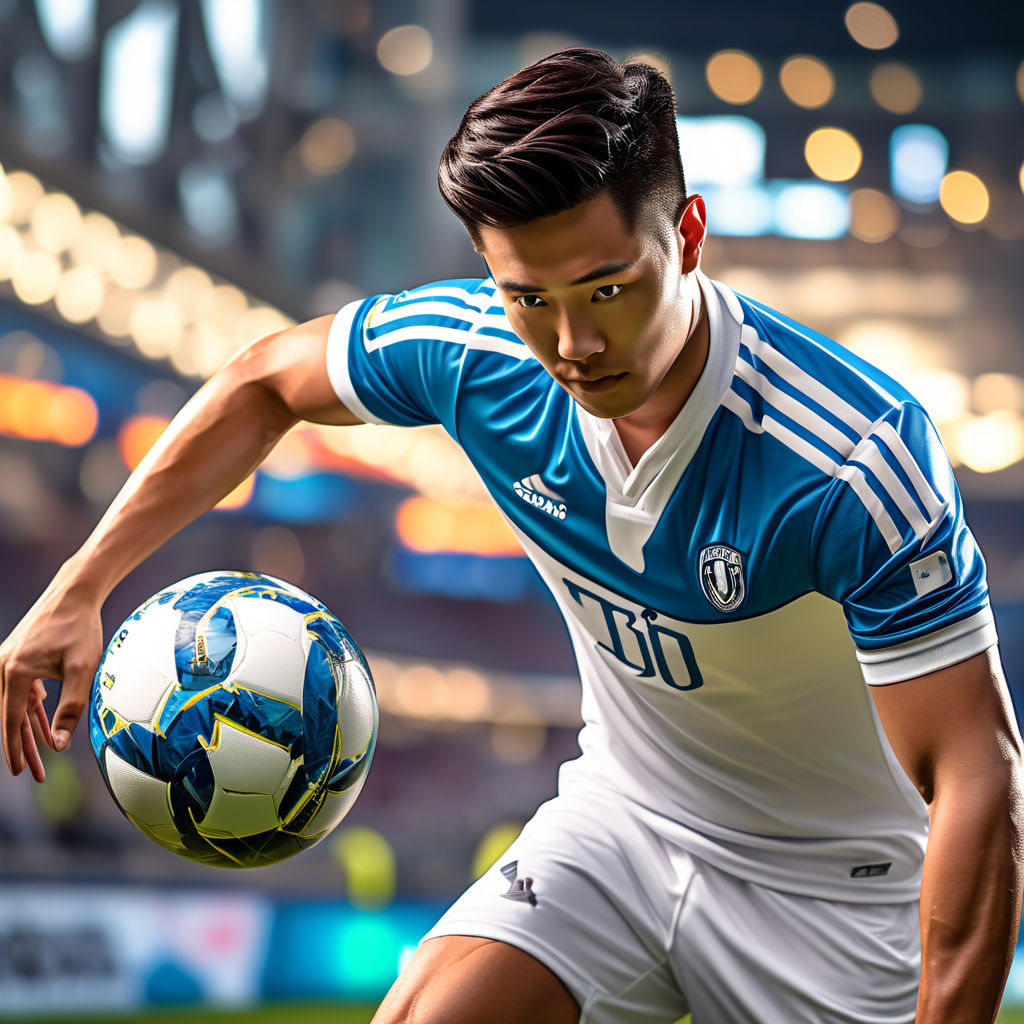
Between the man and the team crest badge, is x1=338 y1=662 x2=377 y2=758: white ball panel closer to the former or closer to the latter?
the man

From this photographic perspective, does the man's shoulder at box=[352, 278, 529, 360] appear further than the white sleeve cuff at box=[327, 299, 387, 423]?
No

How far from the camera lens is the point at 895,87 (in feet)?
93.6

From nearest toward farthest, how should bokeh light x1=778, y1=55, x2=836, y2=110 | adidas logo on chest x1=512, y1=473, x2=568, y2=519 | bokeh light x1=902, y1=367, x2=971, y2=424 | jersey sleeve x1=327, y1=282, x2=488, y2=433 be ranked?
1. adidas logo on chest x1=512, y1=473, x2=568, y2=519
2. jersey sleeve x1=327, y1=282, x2=488, y2=433
3. bokeh light x1=902, y1=367, x2=971, y2=424
4. bokeh light x1=778, y1=55, x2=836, y2=110

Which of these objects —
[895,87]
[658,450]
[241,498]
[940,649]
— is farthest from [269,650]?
[895,87]

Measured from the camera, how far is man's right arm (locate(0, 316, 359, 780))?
210 centimetres

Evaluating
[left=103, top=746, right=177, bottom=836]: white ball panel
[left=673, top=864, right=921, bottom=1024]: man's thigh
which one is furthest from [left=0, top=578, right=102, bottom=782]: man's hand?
[left=673, top=864, right=921, bottom=1024]: man's thigh

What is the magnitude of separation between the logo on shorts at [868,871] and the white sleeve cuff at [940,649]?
2.14 feet

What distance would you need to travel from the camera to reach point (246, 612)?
2.22 m

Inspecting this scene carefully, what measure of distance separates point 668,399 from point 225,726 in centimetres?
95

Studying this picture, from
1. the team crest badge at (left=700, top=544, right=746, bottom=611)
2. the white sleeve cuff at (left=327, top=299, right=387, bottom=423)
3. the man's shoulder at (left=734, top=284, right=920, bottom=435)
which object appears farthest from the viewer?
the white sleeve cuff at (left=327, top=299, right=387, bottom=423)

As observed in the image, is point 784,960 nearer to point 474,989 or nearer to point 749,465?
point 474,989

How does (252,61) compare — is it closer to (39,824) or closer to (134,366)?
(134,366)

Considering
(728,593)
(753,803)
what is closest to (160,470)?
(728,593)

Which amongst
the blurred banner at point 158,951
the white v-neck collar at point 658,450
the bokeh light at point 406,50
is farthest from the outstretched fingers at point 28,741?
the bokeh light at point 406,50
